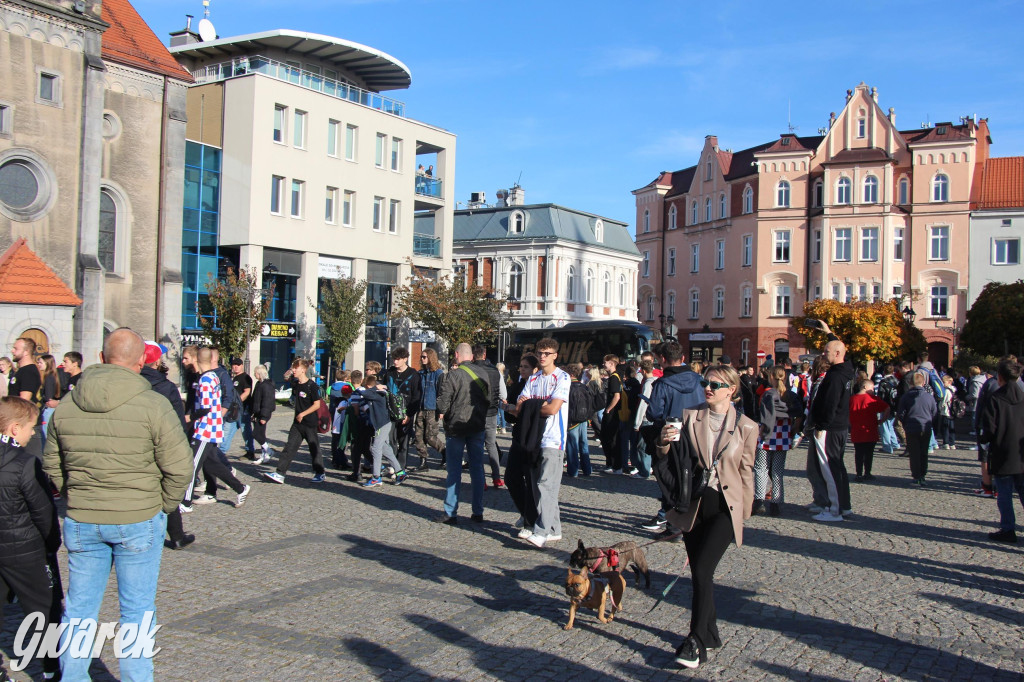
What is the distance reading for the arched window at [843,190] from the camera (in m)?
54.6

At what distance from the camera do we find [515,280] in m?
58.0

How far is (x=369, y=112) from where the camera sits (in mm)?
42406

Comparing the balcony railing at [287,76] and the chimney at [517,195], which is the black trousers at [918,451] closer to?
the balcony railing at [287,76]

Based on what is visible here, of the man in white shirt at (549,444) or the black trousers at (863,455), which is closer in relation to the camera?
the man in white shirt at (549,444)

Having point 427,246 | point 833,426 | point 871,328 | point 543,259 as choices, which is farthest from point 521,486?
point 543,259

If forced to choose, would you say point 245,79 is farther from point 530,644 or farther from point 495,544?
point 530,644

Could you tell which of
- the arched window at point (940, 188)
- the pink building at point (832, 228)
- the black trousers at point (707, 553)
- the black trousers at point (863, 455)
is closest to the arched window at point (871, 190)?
the pink building at point (832, 228)

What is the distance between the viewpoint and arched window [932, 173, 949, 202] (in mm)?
52675

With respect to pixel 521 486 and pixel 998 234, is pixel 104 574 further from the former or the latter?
pixel 998 234

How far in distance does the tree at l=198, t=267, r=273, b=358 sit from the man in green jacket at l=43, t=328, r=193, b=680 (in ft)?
102

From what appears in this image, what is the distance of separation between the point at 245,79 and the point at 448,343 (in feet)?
50.4

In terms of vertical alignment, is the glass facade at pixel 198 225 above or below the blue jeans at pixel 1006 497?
above

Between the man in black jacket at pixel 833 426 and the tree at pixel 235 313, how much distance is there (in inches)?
1102

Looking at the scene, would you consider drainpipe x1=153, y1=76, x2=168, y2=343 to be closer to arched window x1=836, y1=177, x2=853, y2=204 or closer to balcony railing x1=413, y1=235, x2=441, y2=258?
balcony railing x1=413, y1=235, x2=441, y2=258
